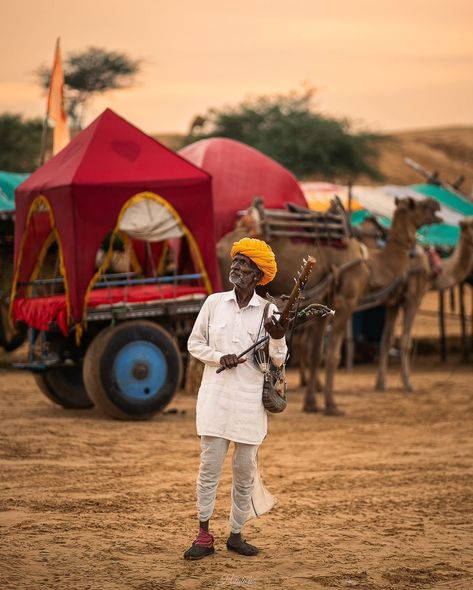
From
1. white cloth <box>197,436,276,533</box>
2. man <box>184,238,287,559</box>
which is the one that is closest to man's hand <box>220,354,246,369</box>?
man <box>184,238,287,559</box>

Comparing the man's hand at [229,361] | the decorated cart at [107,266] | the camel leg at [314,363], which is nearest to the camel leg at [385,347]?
the camel leg at [314,363]

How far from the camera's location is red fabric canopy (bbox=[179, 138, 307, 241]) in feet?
50.6

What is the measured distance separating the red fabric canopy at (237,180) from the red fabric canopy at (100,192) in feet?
7.73

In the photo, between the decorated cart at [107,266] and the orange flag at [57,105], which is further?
the orange flag at [57,105]

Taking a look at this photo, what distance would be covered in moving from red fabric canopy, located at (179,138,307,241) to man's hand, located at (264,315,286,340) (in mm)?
8886

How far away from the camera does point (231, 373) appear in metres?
6.63

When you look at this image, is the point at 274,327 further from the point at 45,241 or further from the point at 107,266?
the point at 45,241

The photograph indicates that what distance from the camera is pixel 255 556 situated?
6.72 metres

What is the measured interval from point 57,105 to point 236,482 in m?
11.2

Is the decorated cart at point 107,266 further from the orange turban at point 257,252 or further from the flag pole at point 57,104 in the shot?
the orange turban at point 257,252

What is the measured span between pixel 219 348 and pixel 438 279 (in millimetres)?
12598

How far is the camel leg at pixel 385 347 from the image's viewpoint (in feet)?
56.7

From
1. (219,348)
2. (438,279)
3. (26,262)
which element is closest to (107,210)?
(26,262)

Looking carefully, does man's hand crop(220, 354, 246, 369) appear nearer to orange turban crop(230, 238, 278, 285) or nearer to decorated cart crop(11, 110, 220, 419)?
orange turban crop(230, 238, 278, 285)
